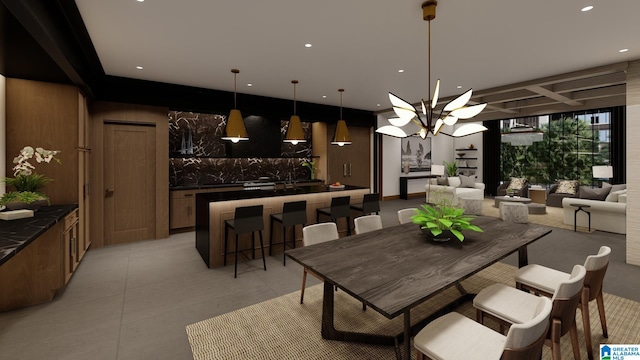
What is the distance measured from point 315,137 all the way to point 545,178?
8048 millimetres

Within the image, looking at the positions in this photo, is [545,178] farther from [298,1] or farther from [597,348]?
[298,1]

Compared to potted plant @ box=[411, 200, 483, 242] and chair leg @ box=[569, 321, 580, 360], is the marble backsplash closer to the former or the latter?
potted plant @ box=[411, 200, 483, 242]

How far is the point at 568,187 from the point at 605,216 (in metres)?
2.86

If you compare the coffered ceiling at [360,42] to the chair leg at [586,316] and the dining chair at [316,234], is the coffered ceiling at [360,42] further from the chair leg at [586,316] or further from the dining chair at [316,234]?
the chair leg at [586,316]

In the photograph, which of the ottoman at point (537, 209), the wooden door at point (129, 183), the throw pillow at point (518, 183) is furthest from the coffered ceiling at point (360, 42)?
the throw pillow at point (518, 183)

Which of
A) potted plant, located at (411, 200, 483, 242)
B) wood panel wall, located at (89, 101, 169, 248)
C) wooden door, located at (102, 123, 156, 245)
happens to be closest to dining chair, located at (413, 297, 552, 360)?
potted plant, located at (411, 200, 483, 242)

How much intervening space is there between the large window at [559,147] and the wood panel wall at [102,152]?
9.12 metres

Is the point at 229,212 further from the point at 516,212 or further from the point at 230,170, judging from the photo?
the point at 516,212

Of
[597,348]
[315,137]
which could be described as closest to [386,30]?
[597,348]

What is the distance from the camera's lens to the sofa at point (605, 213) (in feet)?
17.6

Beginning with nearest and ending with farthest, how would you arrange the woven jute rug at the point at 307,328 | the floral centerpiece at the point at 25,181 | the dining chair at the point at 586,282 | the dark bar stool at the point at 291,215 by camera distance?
the dining chair at the point at 586,282, the woven jute rug at the point at 307,328, the floral centerpiece at the point at 25,181, the dark bar stool at the point at 291,215

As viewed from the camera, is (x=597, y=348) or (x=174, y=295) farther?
(x=174, y=295)

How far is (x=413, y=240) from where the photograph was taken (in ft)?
8.37

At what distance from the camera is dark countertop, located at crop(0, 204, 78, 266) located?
72.4 inches
